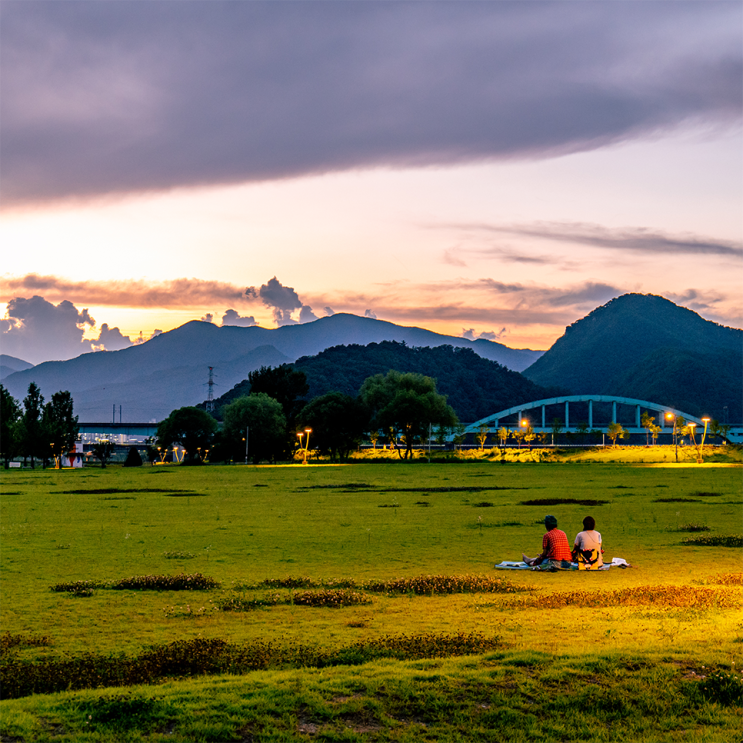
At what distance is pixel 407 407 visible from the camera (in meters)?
120

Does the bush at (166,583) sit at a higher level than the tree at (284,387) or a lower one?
lower

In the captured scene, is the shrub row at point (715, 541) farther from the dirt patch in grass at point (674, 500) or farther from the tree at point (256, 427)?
the tree at point (256, 427)

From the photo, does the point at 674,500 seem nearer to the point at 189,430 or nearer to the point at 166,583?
the point at 166,583

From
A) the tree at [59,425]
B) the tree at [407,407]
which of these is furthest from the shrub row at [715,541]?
the tree at [407,407]

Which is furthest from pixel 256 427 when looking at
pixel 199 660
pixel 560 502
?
pixel 199 660

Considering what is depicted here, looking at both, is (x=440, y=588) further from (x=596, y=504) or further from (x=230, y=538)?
(x=596, y=504)

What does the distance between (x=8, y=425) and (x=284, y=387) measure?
5211 cm

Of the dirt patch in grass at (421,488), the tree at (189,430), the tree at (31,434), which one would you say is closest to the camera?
the dirt patch in grass at (421,488)

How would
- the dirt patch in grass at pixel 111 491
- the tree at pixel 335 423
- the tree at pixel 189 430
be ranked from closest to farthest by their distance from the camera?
1. the dirt patch in grass at pixel 111 491
2. the tree at pixel 335 423
3. the tree at pixel 189 430

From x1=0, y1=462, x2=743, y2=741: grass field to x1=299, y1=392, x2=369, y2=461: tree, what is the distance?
92.3 m

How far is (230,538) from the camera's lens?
81.4 feet

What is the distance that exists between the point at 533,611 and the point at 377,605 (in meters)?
2.73

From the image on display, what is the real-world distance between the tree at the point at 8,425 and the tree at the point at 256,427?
102ft

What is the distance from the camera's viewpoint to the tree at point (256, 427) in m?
118
